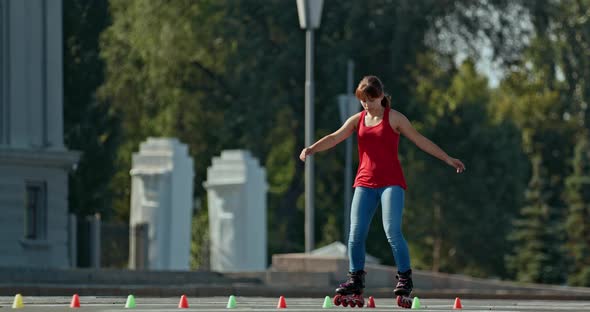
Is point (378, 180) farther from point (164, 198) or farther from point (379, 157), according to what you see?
point (164, 198)

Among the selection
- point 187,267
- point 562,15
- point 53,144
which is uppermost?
point 562,15

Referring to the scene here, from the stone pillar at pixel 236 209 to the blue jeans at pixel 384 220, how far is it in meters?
25.9

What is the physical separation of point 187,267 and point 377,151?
26046 mm

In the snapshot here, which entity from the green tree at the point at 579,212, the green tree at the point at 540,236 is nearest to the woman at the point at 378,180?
the green tree at the point at 579,212

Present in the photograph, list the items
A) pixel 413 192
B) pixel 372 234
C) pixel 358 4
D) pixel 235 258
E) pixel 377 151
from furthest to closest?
pixel 413 192 < pixel 372 234 < pixel 358 4 < pixel 235 258 < pixel 377 151

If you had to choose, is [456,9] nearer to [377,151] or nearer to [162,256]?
[162,256]

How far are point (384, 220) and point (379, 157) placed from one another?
51 centimetres

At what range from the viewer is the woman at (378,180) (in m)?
14.7

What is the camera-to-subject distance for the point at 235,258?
4200 cm

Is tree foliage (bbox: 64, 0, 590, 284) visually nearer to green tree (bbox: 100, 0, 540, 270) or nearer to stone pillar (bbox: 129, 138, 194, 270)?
green tree (bbox: 100, 0, 540, 270)

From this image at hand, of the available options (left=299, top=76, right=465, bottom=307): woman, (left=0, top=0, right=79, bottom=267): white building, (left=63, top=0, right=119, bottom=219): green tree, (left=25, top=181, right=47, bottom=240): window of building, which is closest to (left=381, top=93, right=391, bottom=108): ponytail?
(left=299, top=76, right=465, bottom=307): woman

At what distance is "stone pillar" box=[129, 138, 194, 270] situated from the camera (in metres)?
39.5

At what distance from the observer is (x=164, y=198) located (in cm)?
3978

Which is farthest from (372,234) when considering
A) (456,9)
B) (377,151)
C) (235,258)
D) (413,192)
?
(377,151)
